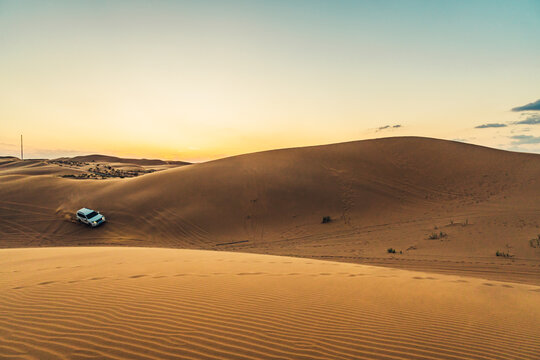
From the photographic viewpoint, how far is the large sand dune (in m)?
12.3

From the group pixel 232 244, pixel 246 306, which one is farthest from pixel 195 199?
pixel 246 306

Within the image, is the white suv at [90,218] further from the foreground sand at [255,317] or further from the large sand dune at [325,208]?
the foreground sand at [255,317]

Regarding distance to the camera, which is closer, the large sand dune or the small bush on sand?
the small bush on sand

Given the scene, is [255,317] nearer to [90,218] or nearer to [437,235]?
[437,235]

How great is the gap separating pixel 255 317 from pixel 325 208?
1773 centimetres

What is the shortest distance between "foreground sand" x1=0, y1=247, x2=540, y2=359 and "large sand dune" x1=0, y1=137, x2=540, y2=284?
4.81 metres

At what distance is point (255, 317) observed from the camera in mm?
3748

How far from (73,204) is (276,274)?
77.3ft

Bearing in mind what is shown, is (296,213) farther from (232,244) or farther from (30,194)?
(30,194)

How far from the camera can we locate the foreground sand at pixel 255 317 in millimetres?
2957

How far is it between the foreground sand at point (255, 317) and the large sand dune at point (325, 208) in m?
4.81

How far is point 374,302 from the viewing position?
4.61 meters

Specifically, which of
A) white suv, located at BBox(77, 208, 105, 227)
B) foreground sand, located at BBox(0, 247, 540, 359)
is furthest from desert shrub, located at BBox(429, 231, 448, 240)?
white suv, located at BBox(77, 208, 105, 227)

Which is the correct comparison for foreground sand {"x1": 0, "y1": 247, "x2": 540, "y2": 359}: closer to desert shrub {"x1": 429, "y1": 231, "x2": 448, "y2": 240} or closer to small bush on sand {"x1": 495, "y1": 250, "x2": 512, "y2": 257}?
small bush on sand {"x1": 495, "y1": 250, "x2": 512, "y2": 257}
